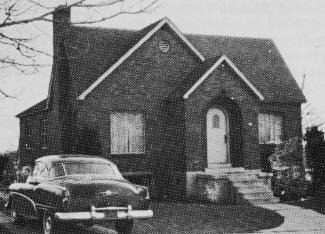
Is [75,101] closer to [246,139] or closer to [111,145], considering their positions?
[111,145]

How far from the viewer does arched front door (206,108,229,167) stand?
19844 millimetres

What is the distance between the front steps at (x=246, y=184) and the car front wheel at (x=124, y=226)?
21.4ft

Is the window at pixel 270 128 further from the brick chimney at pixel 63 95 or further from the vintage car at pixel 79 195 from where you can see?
the vintage car at pixel 79 195

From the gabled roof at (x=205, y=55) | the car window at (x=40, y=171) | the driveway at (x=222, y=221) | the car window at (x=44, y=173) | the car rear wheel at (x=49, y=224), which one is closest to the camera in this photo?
the car rear wheel at (x=49, y=224)

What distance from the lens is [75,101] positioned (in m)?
19.8

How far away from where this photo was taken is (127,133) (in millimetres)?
20203

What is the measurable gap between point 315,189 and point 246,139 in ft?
10.2

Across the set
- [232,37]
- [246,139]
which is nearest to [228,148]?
[246,139]

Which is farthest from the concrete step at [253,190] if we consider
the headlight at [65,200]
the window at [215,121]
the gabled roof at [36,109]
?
the gabled roof at [36,109]

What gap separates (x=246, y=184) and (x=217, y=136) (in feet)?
8.28

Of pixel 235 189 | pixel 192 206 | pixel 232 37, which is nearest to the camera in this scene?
pixel 192 206

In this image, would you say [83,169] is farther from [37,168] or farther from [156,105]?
[156,105]

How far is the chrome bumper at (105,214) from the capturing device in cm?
1016

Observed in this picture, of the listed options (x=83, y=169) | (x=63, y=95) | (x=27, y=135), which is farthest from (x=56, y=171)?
(x=27, y=135)
